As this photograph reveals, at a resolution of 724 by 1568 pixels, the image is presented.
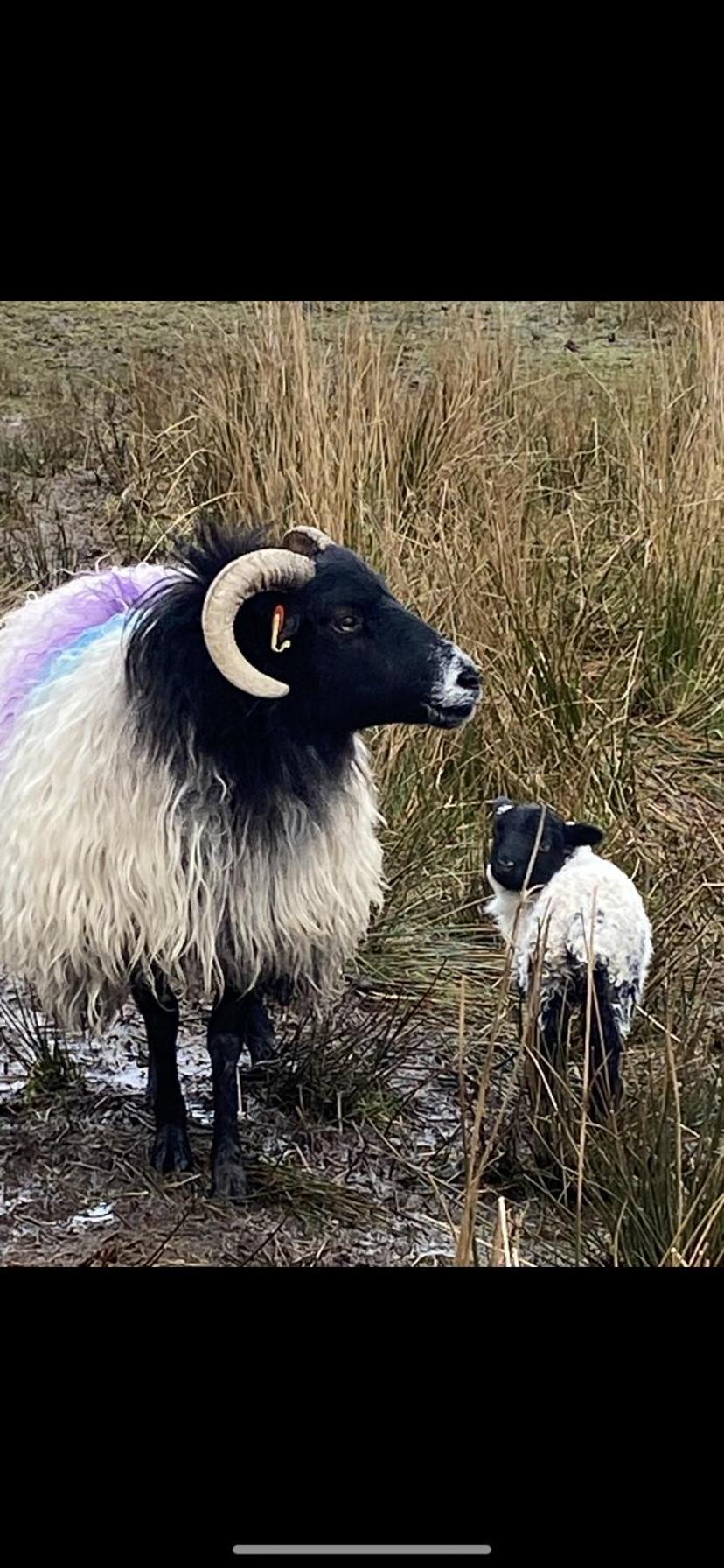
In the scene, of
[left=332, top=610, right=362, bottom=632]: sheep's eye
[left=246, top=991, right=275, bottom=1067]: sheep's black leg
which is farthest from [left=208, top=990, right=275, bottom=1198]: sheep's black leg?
[left=332, top=610, right=362, bottom=632]: sheep's eye

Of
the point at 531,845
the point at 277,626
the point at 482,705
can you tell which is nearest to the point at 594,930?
the point at 531,845

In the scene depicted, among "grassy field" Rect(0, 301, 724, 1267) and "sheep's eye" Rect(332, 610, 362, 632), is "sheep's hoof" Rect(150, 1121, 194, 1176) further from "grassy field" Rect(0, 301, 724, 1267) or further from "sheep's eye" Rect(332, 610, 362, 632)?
"sheep's eye" Rect(332, 610, 362, 632)

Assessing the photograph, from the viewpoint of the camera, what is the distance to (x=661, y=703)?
12.8 feet

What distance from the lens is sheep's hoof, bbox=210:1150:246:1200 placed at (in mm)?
2662

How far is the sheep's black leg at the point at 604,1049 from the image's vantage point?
265 cm

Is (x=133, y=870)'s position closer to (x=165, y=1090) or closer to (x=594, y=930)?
(x=165, y=1090)

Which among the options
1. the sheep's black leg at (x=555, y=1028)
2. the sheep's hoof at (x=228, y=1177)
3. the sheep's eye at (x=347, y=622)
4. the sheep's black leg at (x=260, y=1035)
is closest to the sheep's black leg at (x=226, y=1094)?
the sheep's hoof at (x=228, y=1177)

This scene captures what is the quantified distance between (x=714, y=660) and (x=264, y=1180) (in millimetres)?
1762

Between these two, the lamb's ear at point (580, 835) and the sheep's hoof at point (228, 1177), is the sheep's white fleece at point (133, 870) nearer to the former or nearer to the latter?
the sheep's hoof at point (228, 1177)

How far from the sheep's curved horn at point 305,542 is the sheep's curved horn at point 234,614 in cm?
12

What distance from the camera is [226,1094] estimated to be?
268 centimetres

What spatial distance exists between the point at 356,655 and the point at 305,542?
0.61ft

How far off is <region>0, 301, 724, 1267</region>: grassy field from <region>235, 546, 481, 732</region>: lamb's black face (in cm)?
46

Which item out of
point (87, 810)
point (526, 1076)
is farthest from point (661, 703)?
point (87, 810)
